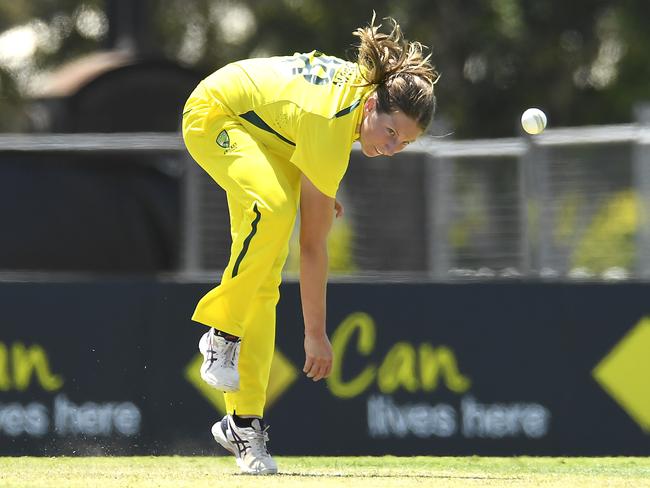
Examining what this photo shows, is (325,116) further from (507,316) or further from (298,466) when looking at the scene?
(507,316)

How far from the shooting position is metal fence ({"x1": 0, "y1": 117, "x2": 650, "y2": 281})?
816 centimetres

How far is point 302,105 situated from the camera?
573cm

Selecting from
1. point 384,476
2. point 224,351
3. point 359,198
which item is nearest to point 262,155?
point 224,351

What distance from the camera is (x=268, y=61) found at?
605 cm

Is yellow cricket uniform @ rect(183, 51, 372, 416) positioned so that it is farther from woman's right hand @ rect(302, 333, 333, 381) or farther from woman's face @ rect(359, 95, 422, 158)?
woman's right hand @ rect(302, 333, 333, 381)

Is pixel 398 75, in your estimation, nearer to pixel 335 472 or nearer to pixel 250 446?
pixel 250 446

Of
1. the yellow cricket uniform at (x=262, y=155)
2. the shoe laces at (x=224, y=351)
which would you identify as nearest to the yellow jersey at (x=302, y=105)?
the yellow cricket uniform at (x=262, y=155)

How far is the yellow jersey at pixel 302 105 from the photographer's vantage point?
5.61 meters

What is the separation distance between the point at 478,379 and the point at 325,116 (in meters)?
2.79

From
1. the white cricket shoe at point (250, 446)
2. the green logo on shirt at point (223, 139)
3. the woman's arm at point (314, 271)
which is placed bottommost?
the white cricket shoe at point (250, 446)

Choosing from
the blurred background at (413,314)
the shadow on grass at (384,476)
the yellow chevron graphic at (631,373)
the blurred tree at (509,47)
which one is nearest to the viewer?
the shadow on grass at (384,476)

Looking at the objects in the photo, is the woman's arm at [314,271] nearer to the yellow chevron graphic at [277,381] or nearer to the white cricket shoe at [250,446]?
the white cricket shoe at [250,446]

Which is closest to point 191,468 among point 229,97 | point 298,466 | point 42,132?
point 298,466

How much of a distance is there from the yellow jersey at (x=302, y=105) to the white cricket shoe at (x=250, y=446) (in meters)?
1.04
